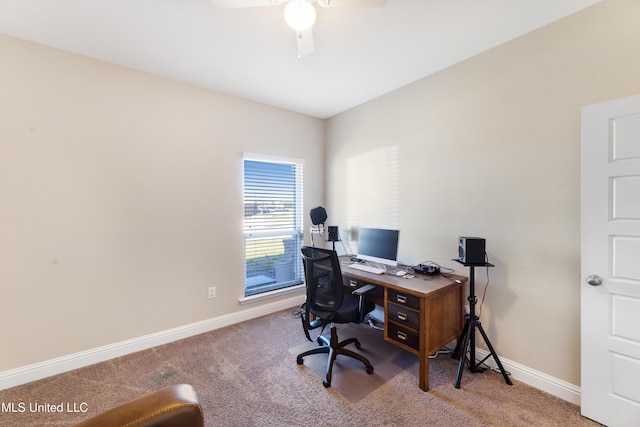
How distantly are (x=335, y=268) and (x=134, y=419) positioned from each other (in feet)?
4.94

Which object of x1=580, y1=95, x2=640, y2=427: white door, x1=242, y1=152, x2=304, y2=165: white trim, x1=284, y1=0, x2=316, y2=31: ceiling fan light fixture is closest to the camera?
x1=284, y1=0, x2=316, y2=31: ceiling fan light fixture

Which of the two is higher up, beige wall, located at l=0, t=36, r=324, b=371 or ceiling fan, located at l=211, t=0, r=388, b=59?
ceiling fan, located at l=211, t=0, r=388, b=59

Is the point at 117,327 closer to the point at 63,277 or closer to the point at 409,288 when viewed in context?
the point at 63,277

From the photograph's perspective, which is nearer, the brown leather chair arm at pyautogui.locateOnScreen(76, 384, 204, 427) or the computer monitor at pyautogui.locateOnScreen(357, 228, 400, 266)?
the brown leather chair arm at pyautogui.locateOnScreen(76, 384, 204, 427)

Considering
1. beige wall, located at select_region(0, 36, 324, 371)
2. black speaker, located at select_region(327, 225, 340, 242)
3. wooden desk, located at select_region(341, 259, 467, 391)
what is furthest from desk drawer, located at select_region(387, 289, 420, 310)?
beige wall, located at select_region(0, 36, 324, 371)

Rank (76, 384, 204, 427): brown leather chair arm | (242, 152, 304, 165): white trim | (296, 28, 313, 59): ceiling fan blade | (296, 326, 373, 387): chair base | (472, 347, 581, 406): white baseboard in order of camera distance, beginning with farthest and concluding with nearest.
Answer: (242, 152, 304, 165): white trim
(296, 326, 373, 387): chair base
(472, 347, 581, 406): white baseboard
(296, 28, 313, 59): ceiling fan blade
(76, 384, 204, 427): brown leather chair arm

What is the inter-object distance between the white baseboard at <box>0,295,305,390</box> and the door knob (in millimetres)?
3008

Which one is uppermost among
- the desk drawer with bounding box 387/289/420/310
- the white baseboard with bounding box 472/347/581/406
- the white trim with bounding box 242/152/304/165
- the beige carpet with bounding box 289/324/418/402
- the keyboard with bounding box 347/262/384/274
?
the white trim with bounding box 242/152/304/165

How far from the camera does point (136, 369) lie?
224 centimetres

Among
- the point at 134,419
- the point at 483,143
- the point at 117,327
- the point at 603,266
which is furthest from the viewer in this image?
the point at 117,327

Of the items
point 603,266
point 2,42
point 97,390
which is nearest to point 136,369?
point 97,390

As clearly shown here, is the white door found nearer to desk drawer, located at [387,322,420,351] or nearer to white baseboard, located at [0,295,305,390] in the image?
desk drawer, located at [387,322,420,351]

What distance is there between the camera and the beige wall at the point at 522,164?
69.8 inches

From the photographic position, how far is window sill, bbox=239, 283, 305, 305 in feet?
10.5
